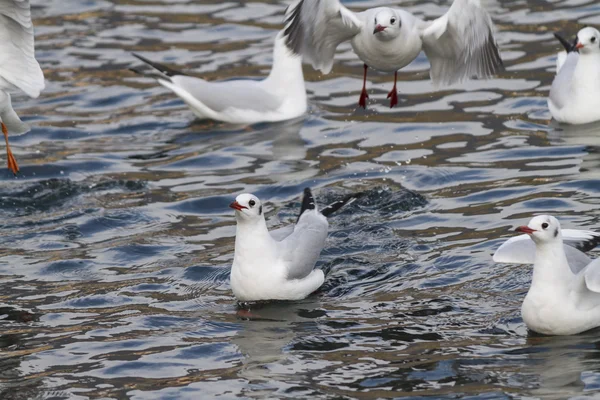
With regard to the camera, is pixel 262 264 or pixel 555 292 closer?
pixel 555 292

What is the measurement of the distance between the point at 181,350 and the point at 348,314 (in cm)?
114

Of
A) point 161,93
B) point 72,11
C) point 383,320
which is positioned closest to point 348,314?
point 383,320

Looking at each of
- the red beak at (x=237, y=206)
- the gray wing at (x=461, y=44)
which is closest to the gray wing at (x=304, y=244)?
the red beak at (x=237, y=206)

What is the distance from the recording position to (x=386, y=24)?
9.14 metres

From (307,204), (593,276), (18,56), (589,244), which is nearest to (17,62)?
(18,56)

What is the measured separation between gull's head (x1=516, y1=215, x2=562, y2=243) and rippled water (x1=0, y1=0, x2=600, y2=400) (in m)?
0.60

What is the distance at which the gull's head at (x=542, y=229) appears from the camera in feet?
22.5

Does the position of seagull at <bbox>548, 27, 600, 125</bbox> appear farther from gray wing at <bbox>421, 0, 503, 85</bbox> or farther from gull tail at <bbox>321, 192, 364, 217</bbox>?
gull tail at <bbox>321, 192, 364, 217</bbox>

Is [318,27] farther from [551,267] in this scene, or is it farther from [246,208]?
[551,267]

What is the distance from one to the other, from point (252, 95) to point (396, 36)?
3.24 metres

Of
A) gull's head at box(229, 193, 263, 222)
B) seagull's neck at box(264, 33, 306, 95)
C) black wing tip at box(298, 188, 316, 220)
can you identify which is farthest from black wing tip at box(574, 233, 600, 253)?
seagull's neck at box(264, 33, 306, 95)

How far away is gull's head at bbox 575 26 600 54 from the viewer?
1134 centimetres

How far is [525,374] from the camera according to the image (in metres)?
6.37

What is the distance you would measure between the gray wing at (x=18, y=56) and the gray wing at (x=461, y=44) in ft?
10.3
